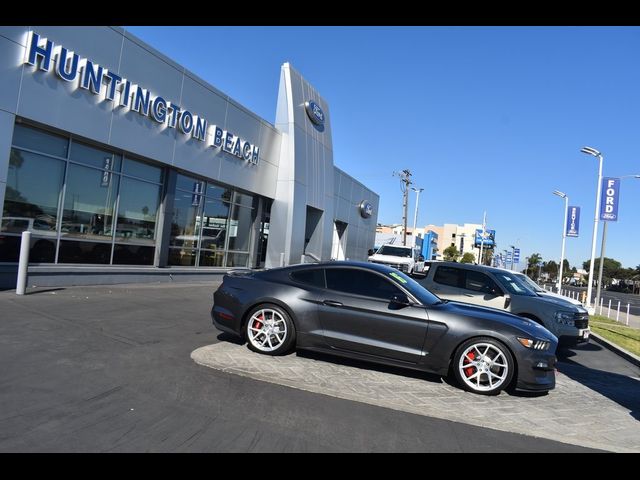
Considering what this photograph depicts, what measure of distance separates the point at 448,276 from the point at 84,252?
29.2 feet

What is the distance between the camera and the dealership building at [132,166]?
34.3 ft

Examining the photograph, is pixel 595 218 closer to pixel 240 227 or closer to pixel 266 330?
pixel 240 227

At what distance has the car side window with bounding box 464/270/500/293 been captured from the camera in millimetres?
10352

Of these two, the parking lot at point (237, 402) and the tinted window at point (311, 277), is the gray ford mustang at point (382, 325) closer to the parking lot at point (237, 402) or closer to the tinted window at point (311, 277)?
the tinted window at point (311, 277)

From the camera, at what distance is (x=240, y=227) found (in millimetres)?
20172

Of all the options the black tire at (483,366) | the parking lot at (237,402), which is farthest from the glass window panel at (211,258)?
the black tire at (483,366)

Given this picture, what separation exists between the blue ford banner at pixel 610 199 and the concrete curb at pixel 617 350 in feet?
38.6

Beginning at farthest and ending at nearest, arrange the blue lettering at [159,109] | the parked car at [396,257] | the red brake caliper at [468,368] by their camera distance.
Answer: the parked car at [396,257] → the blue lettering at [159,109] → the red brake caliper at [468,368]

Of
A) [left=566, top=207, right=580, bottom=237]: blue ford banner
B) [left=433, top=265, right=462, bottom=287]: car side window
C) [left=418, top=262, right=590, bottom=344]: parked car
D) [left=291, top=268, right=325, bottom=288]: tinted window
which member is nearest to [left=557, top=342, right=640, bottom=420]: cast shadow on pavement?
[left=418, top=262, right=590, bottom=344]: parked car

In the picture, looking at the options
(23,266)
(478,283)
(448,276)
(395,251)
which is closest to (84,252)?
(23,266)

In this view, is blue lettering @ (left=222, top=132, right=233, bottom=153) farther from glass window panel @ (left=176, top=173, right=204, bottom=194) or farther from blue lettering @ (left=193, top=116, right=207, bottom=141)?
glass window panel @ (left=176, top=173, right=204, bottom=194)

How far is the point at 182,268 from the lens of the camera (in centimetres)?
1619
